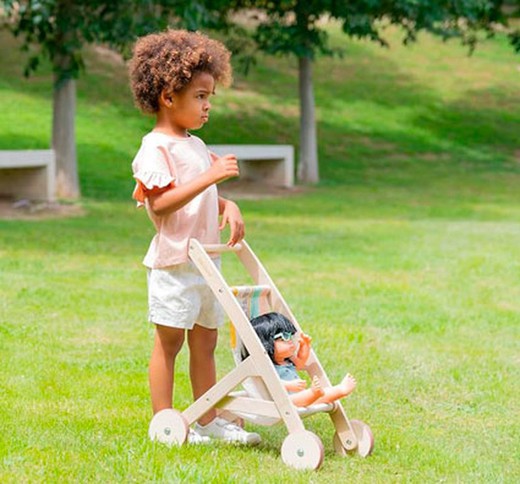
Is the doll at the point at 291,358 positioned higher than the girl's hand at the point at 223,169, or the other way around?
the girl's hand at the point at 223,169

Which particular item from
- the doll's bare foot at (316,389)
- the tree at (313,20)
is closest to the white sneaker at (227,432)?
the doll's bare foot at (316,389)

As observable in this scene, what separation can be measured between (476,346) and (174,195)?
12.1 feet

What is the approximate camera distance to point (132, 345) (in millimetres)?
8055

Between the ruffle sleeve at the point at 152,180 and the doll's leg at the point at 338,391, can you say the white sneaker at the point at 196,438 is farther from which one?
the ruffle sleeve at the point at 152,180

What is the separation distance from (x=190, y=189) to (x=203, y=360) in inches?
34.9

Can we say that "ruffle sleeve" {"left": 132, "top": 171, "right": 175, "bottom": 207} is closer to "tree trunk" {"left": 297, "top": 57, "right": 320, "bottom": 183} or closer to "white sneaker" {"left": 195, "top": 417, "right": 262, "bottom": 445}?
"white sneaker" {"left": 195, "top": 417, "right": 262, "bottom": 445}

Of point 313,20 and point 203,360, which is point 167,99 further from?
point 313,20

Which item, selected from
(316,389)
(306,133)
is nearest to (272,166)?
(306,133)

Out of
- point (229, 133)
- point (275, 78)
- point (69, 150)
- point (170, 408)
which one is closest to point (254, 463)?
point (170, 408)

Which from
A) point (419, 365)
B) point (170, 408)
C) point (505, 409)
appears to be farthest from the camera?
point (419, 365)

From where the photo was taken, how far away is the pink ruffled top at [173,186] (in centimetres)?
526

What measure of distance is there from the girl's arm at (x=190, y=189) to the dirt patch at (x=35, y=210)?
12.5 meters

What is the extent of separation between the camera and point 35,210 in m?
18.5

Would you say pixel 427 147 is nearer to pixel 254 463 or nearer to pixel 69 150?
pixel 69 150
